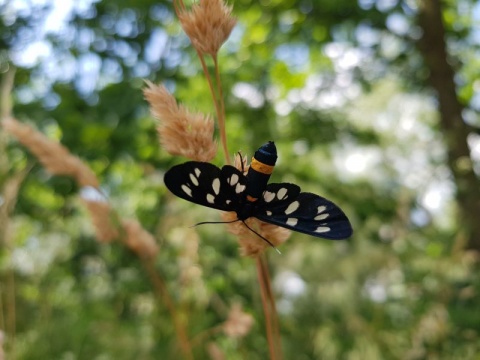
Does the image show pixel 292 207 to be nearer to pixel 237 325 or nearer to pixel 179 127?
pixel 179 127

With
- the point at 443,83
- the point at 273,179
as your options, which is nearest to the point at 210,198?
the point at 273,179

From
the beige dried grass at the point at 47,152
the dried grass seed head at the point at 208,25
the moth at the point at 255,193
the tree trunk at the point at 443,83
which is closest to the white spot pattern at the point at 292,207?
the moth at the point at 255,193

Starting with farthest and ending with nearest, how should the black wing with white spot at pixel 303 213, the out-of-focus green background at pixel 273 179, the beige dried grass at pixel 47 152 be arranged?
the out-of-focus green background at pixel 273 179 → the beige dried grass at pixel 47 152 → the black wing with white spot at pixel 303 213

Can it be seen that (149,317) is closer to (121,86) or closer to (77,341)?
(77,341)

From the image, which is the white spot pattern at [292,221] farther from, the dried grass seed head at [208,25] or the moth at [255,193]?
the dried grass seed head at [208,25]

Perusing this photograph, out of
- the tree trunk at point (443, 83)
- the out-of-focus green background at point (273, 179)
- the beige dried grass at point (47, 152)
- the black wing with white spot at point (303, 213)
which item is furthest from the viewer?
the tree trunk at point (443, 83)

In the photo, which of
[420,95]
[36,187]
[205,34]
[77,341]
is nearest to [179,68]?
[36,187]

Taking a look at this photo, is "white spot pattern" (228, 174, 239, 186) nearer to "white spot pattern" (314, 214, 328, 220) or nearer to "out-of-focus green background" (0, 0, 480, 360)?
"white spot pattern" (314, 214, 328, 220)
